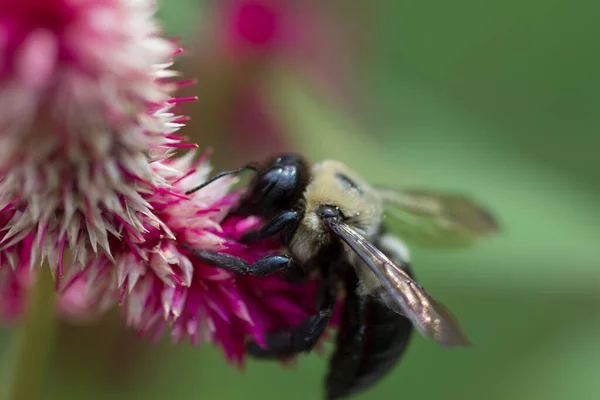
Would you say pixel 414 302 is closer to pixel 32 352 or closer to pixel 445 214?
pixel 445 214

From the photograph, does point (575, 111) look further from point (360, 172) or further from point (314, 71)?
point (360, 172)

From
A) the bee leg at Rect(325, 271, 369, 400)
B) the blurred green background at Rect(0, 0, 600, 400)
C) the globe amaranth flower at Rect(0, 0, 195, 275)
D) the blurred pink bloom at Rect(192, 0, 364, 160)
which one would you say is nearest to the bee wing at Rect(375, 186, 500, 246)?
the bee leg at Rect(325, 271, 369, 400)

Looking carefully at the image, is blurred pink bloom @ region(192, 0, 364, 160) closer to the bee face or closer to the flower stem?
the bee face

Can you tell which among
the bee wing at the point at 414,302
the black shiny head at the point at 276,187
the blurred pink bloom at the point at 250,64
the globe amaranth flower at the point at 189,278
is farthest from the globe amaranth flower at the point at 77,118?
the blurred pink bloom at the point at 250,64

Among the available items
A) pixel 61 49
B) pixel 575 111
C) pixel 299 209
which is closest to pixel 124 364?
pixel 299 209

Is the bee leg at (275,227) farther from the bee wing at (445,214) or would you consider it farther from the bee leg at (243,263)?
the bee wing at (445,214)
